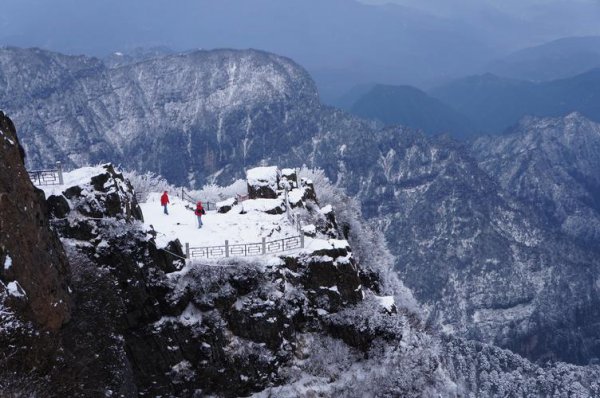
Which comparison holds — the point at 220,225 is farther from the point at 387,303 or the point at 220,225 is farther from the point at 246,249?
the point at 387,303

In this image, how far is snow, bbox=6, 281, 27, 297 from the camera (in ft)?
73.0

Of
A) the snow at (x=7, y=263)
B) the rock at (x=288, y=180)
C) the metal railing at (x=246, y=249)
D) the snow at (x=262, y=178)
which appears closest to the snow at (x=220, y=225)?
the metal railing at (x=246, y=249)

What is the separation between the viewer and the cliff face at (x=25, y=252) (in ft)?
73.8

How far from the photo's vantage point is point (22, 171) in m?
25.3

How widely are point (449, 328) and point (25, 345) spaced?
176 metres

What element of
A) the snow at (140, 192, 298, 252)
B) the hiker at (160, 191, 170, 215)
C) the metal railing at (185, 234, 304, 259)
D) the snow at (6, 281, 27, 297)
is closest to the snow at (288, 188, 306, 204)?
the snow at (140, 192, 298, 252)

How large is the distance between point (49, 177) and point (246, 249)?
565 inches

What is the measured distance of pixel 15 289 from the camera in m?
22.5

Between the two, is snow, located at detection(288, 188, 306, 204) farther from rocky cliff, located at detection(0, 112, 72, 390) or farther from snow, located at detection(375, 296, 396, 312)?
rocky cliff, located at detection(0, 112, 72, 390)

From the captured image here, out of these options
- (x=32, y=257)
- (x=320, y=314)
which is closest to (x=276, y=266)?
(x=320, y=314)

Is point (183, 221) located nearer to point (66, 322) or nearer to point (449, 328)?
point (66, 322)

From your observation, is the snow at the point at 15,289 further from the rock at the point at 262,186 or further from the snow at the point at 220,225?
the rock at the point at 262,186

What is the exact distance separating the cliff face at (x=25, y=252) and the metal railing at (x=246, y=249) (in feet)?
38.4

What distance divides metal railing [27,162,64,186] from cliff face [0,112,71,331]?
779cm
